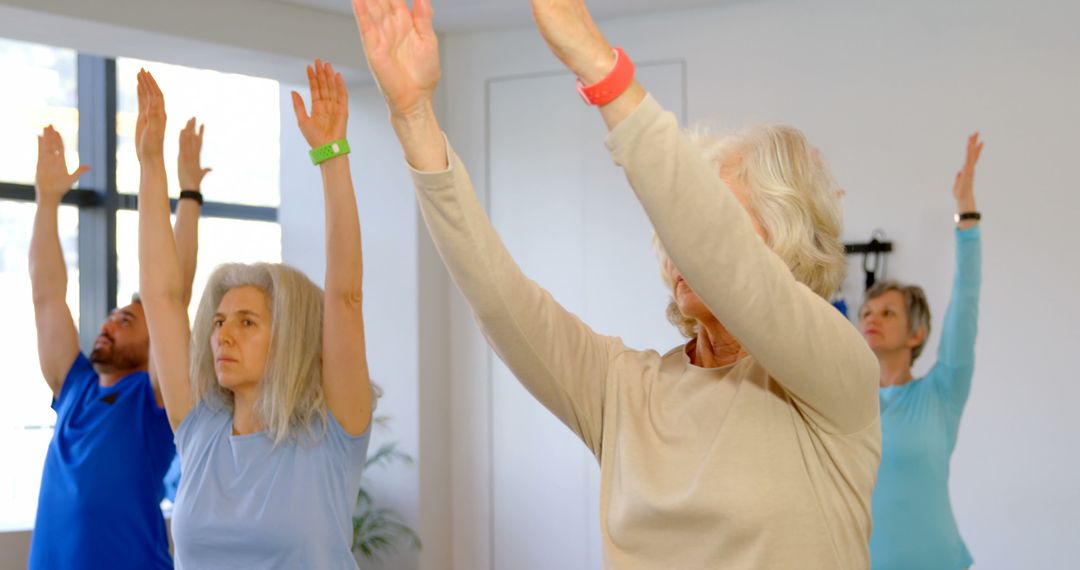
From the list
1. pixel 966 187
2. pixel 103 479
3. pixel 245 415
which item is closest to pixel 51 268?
pixel 103 479

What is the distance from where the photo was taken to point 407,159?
1133mm

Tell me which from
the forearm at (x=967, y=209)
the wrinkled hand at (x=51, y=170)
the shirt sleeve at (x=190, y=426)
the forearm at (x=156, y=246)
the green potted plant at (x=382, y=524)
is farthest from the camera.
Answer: the green potted plant at (x=382, y=524)

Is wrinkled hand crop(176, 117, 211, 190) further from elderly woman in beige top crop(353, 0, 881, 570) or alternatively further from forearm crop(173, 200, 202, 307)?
elderly woman in beige top crop(353, 0, 881, 570)

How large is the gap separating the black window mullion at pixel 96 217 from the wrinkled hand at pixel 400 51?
17.4 feet

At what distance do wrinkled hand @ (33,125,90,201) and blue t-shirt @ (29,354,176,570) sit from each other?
23.4 inches

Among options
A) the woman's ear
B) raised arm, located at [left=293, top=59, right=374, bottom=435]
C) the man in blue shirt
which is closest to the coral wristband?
raised arm, located at [left=293, top=59, right=374, bottom=435]

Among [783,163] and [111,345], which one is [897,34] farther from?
[783,163]

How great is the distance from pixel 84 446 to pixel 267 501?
5.21ft

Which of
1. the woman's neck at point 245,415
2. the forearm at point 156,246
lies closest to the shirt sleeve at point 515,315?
the woman's neck at point 245,415

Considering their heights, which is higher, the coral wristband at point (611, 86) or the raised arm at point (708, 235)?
the coral wristband at point (611, 86)

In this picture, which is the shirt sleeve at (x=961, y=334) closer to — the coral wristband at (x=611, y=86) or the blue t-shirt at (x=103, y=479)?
the blue t-shirt at (x=103, y=479)

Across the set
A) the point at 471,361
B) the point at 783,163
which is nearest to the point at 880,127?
the point at 471,361

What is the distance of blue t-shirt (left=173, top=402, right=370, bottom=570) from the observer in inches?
87.2

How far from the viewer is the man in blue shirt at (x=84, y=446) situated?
11.2ft
